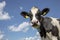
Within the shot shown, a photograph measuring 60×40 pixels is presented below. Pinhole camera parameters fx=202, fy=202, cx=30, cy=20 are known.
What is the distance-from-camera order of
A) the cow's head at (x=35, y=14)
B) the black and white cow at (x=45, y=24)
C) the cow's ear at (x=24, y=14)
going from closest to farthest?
the cow's head at (x=35, y=14) < the black and white cow at (x=45, y=24) < the cow's ear at (x=24, y=14)

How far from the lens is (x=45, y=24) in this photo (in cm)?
1769

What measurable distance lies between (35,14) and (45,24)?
1341mm

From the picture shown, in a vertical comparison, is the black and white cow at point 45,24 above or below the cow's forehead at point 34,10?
below

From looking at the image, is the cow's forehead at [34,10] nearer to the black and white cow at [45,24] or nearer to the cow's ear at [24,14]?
the black and white cow at [45,24]

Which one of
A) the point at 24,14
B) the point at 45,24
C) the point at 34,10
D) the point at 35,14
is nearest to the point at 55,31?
the point at 45,24

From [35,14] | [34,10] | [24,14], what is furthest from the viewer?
[24,14]

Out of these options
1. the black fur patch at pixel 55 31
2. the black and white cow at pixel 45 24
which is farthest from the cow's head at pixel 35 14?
the black fur patch at pixel 55 31

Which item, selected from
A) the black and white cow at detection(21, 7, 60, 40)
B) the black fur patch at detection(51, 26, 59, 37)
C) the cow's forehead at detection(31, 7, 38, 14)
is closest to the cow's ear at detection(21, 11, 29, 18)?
the black and white cow at detection(21, 7, 60, 40)

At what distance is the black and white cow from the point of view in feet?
55.6

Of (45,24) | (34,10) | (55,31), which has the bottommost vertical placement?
(55,31)

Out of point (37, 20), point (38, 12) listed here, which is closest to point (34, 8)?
point (38, 12)

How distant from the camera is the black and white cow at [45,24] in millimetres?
16938


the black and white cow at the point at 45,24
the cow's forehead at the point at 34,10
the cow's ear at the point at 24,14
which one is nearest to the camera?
the black and white cow at the point at 45,24

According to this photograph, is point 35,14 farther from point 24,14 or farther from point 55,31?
point 55,31
